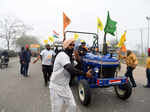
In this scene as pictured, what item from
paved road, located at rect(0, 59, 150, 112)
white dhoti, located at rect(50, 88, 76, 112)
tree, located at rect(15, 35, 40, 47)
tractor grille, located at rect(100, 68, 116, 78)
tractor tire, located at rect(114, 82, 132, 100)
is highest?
tree, located at rect(15, 35, 40, 47)

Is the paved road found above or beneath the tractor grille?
beneath

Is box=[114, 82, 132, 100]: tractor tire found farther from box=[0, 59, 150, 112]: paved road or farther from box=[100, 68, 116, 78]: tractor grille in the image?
box=[100, 68, 116, 78]: tractor grille

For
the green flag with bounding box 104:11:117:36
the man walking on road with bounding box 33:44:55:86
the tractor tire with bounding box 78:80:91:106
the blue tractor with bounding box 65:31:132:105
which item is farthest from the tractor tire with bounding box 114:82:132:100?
the man walking on road with bounding box 33:44:55:86

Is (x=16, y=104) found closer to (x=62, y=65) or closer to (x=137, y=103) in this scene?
(x=62, y=65)

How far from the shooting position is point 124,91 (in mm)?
3744

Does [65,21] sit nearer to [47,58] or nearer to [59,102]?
[47,58]

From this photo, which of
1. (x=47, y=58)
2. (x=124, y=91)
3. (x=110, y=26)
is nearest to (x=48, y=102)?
(x=47, y=58)

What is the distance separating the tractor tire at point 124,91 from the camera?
3595 millimetres

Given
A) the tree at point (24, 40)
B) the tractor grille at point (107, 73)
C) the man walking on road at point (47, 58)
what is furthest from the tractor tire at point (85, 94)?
the tree at point (24, 40)

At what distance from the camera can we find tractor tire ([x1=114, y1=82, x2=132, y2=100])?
3595mm

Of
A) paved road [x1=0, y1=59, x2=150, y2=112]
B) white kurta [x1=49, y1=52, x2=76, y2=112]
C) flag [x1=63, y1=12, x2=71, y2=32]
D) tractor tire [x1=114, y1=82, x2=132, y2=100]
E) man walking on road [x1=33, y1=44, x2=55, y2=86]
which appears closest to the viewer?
white kurta [x1=49, y1=52, x2=76, y2=112]

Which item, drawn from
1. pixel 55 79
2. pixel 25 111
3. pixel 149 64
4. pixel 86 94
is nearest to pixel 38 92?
pixel 25 111

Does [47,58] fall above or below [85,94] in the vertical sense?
above

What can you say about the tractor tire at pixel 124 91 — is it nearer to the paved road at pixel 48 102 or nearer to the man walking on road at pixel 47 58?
the paved road at pixel 48 102
